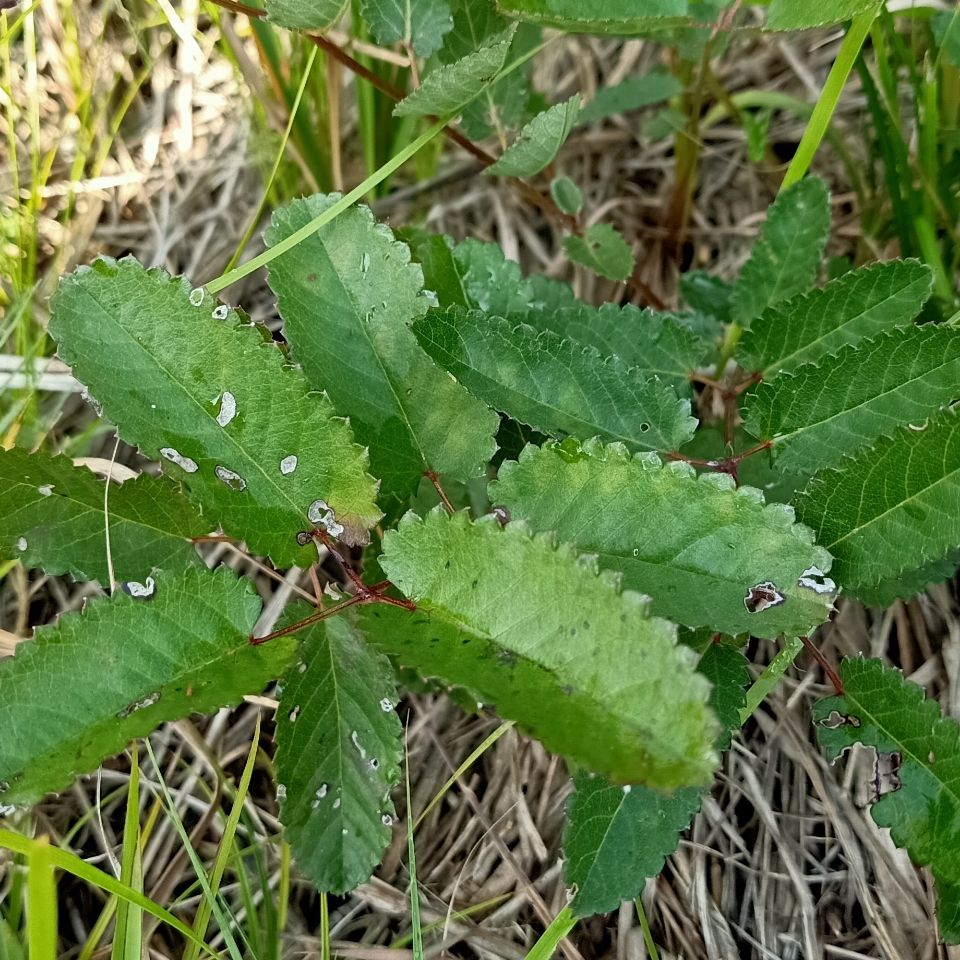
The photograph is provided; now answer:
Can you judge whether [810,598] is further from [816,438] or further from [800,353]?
[800,353]

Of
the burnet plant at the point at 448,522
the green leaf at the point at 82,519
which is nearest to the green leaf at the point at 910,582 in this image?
the burnet plant at the point at 448,522

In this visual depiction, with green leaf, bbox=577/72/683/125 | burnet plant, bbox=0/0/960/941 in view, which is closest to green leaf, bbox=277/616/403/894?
burnet plant, bbox=0/0/960/941

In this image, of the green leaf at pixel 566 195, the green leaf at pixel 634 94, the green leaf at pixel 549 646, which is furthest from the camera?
the green leaf at pixel 634 94

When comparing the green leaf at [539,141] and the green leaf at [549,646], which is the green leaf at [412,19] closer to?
the green leaf at [539,141]

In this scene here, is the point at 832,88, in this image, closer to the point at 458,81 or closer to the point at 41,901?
the point at 458,81

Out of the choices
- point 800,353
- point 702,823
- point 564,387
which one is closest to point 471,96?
point 564,387

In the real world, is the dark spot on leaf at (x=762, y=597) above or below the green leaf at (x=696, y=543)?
below

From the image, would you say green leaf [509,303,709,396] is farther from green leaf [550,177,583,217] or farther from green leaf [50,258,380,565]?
green leaf [50,258,380,565]
